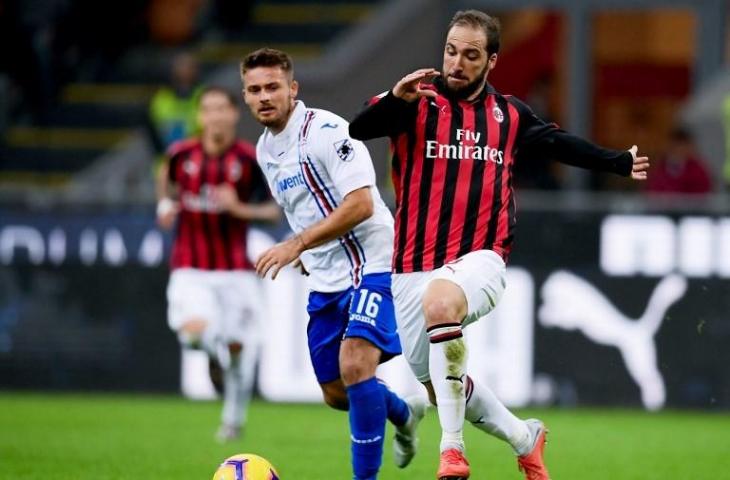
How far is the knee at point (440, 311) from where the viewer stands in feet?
25.6

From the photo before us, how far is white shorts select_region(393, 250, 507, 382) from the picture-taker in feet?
26.1

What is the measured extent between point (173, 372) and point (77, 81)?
6652 mm

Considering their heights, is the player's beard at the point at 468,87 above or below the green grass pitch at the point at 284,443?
above

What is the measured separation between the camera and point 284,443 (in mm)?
11250

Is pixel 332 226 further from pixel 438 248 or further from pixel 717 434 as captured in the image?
pixel 717 434

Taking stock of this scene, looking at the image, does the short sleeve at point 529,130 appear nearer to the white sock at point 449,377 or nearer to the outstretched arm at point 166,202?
the white sock at point 449,377

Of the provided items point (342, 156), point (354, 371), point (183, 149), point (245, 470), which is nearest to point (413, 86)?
point (342, 156)

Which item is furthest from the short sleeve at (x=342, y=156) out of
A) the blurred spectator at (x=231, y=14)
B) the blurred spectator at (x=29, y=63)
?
the blurred spectator at (x=231, y=14)

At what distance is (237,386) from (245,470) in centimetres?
387

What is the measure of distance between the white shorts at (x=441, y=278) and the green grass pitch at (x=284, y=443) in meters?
1.27

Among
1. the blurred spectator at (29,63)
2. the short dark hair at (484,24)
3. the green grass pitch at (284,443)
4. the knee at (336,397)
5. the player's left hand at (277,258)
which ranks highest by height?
the blurred spectator at (29,63)

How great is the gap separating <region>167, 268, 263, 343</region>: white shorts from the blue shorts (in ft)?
10.1

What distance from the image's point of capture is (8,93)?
19.7 m

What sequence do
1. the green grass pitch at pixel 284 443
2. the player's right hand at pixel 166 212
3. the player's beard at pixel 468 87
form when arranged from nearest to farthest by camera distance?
the player's beard at pixel 468 87
the green grass pitch at pixel 284 443
the player's right hand at pixel 166 212
